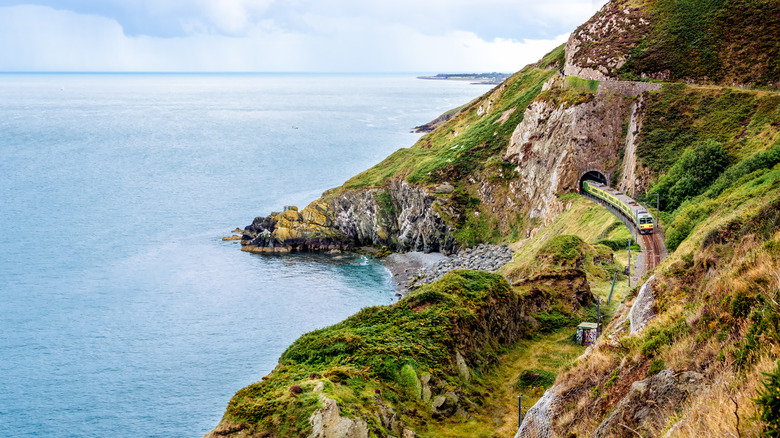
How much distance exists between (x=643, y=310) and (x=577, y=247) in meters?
30.4

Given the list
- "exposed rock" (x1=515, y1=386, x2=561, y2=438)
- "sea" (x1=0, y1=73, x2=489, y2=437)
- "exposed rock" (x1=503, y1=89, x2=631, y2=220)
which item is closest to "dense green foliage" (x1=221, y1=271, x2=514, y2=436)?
"exposed rock" (x1=515, y1=386, x2=561, y2=438)

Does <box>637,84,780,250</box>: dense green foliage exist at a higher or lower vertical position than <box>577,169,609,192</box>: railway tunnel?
higher

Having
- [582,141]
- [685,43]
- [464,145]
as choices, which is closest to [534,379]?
[582,141]

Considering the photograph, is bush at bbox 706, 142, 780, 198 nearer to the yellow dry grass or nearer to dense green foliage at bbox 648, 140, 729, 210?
dense green foliage at bbox 648, 140, 729, 210

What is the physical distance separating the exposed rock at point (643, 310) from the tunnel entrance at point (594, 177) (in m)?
60.4

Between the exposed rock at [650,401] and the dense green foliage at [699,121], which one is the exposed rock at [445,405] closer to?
the exposed rock at [650,401]

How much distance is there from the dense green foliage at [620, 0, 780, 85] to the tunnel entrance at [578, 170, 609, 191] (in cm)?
1586

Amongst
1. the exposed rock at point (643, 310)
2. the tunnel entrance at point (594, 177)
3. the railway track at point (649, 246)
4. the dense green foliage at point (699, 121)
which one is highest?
the dense green foliage at point (699, 121)

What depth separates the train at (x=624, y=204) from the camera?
2255 inches

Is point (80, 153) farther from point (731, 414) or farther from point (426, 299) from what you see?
point (731, 414)

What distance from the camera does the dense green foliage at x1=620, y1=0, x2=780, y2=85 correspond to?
78062 millimetres

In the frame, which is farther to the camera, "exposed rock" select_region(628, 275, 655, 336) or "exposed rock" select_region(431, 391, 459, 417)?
"exposed rock" select_region(431, 391, 459, 417)

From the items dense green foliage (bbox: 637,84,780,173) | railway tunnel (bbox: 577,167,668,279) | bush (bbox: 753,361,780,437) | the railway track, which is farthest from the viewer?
dense green foliage (bbox: 637,84,780,173)

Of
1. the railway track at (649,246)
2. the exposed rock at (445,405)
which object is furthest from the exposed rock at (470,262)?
the exposed rock at (445,405)
